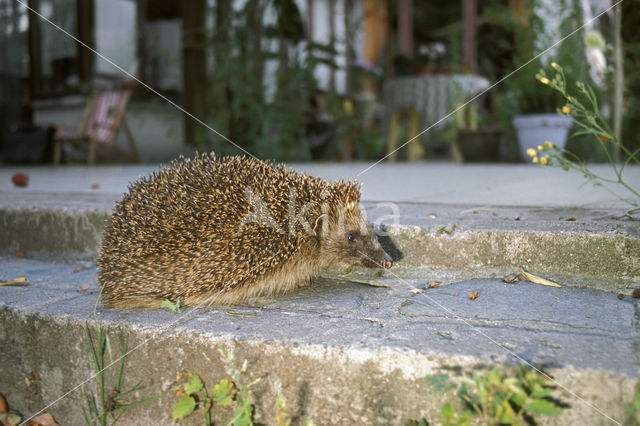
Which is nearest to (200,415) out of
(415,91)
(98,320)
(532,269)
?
(98,320)

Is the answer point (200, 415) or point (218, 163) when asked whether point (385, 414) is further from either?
point (218, 163)

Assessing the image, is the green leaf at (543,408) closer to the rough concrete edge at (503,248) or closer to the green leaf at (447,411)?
the green leaf at (447,411)

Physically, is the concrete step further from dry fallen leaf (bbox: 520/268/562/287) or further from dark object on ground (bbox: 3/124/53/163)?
dark object on ground (bbox: 3/124/53/163)

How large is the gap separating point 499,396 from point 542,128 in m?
7.34

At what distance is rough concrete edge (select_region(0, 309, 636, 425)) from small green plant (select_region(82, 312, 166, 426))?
0.03 meters

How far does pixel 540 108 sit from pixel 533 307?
7.64 meters

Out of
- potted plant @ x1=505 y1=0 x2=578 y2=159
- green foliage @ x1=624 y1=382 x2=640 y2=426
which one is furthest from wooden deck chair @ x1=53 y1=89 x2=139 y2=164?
green foliage @ x1=624 y1=382 x2=640 y2=426

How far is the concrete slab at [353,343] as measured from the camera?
1550 mm

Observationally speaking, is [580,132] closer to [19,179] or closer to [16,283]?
[16,283]

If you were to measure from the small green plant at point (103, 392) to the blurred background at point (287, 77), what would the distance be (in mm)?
6018

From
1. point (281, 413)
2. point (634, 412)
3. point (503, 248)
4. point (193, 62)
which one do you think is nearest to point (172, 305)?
point (281, 413)

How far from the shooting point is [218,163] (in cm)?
246

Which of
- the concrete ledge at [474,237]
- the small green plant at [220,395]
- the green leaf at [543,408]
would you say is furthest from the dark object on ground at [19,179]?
the green leaf at [543,408]

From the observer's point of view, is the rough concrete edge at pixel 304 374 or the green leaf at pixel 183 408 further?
the green leaf at pixel 183 408
